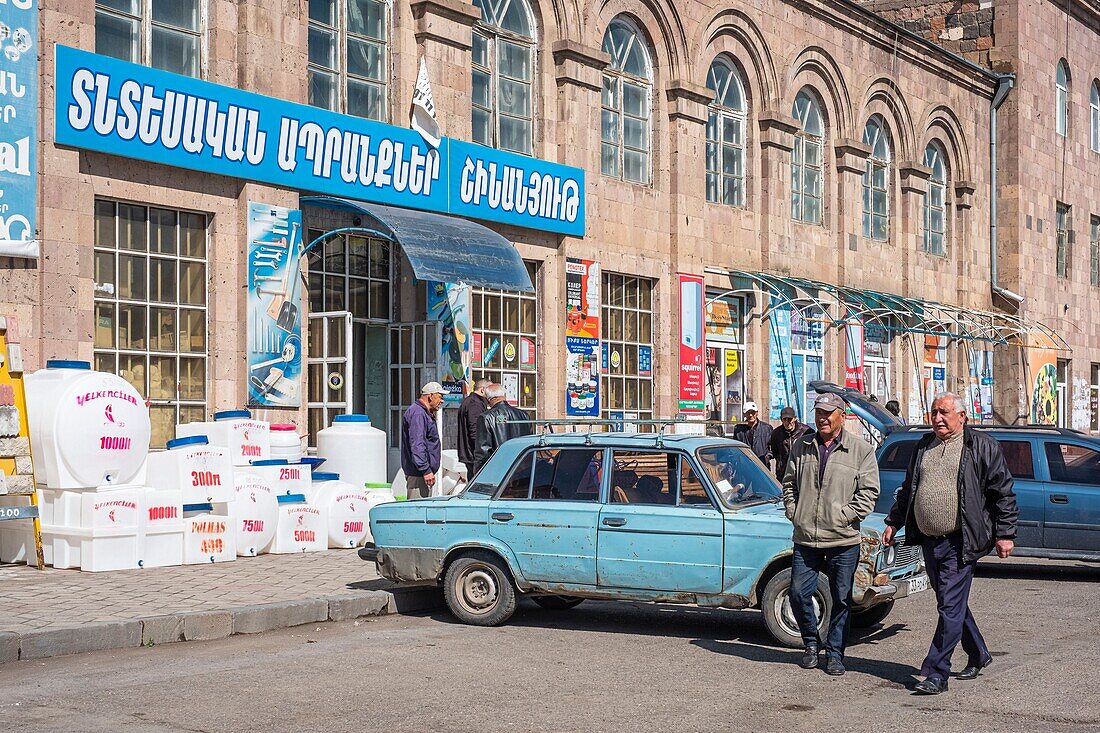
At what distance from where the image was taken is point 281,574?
1218 centimetres

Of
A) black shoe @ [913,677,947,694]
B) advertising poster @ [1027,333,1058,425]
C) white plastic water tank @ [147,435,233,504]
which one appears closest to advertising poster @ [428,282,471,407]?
white plastic water tank @ [147,435,233,504]

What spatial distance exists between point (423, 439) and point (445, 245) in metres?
3.36

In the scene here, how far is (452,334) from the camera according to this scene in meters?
18.3

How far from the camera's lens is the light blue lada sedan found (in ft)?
31.5

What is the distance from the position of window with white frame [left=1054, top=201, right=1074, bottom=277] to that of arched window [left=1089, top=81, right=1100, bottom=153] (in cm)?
302

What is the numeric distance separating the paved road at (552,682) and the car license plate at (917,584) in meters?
0.37

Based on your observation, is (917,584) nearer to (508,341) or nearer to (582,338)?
(508,341)

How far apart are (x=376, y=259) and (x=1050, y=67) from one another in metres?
26.1

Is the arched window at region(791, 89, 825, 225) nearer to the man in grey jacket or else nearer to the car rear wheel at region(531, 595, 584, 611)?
the car rear wheel at region(531, 595, 584, 611)

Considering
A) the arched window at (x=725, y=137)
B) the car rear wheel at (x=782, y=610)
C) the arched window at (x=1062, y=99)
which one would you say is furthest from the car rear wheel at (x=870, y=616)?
the arched window at (x=1062, y=99)

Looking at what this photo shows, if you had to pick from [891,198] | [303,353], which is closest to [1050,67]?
[891,198]

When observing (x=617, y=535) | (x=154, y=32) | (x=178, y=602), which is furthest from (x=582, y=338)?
(x=178, y=602)

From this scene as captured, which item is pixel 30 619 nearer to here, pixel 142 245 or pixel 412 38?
pixel 142 245

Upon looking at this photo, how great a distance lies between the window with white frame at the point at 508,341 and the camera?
19328mm
